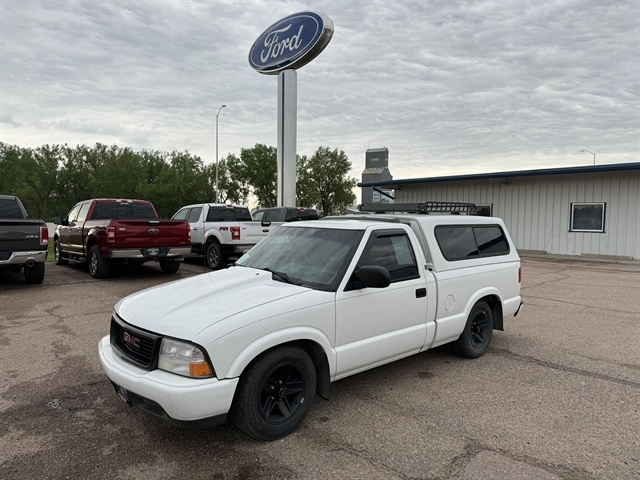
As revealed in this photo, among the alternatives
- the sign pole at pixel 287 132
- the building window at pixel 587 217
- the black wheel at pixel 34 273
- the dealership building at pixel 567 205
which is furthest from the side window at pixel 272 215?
the building window at pixel 587 217

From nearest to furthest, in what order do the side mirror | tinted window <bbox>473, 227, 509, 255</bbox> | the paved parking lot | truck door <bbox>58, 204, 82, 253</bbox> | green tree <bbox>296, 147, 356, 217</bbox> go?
the paved parking lot → the side mirror → tinted window <bbox>473, 227, 509, 255</bbox> → truck door <bbox>58, 204, 82, 253</bbox> → green tree <bbox>296, 147, 356, 217</bbox>

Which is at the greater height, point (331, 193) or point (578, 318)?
point (331, 193)

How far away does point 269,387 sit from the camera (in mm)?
3299

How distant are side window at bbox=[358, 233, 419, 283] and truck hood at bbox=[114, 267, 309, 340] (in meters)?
0.84

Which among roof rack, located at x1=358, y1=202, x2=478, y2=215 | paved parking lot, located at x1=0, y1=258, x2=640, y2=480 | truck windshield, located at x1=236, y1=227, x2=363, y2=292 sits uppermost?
roof rack, located at x1=358, y1=202, x2=478, y2=215

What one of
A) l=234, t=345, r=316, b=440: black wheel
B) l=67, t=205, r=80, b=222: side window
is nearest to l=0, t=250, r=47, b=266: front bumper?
l=67, t=205, r=80, b=222: side window

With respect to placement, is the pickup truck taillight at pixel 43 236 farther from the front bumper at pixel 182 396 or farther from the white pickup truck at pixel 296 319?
the front bumper at pixel 182 396

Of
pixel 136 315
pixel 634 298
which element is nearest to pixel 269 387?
pixel 136 315

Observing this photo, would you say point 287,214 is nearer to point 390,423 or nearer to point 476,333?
point 476,333

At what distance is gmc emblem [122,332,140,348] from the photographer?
3.27m

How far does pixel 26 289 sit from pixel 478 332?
9.12m

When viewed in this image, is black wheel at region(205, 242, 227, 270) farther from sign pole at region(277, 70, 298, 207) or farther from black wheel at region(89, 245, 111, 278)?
sign pole at region(277, 70, 298, 207)

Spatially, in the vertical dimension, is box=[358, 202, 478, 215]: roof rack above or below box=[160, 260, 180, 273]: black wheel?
above

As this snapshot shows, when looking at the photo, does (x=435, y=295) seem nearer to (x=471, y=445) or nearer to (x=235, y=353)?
(x=471, y=445)
